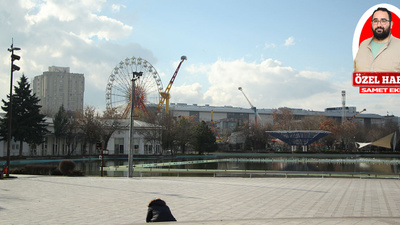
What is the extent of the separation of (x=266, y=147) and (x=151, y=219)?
334 ft

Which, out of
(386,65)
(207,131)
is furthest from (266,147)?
(386,65)

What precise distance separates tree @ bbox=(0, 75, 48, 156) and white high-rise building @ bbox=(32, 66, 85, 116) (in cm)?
9520

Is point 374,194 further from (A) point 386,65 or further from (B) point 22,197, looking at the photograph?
(B) point 22,197

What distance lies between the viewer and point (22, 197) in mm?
13766

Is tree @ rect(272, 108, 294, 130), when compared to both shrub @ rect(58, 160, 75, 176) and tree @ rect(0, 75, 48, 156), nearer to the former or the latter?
tree @ rect(0, 75, 48, 156)

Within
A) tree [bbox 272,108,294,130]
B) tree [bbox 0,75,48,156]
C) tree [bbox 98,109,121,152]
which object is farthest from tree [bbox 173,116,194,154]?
tree [bbox 272,108,294,130]

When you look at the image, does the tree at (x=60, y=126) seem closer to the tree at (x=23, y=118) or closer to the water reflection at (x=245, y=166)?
the tree at (x=23, y=118)

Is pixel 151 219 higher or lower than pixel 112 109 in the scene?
lower

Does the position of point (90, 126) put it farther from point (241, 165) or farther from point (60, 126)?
point (241, 165)

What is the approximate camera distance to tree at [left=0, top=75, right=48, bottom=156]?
168 feet

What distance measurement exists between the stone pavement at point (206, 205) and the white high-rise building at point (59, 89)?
139882mm

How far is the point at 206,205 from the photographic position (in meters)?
12.3

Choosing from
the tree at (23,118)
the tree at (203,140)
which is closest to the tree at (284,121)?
the tree at (203,140)

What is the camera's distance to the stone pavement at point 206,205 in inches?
Result: 378
